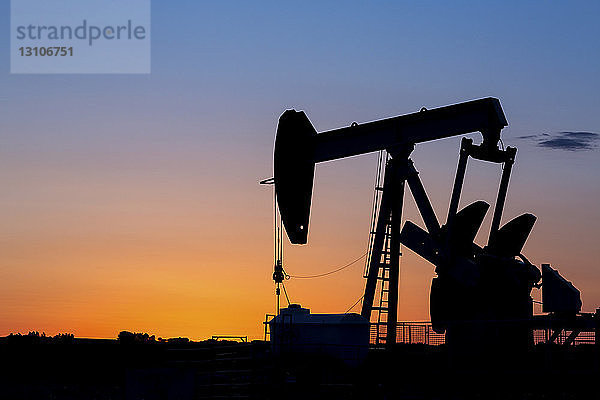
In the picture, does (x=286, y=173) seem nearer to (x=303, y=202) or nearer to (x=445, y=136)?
(x=303, y=202)

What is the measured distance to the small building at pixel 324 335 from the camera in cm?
3100

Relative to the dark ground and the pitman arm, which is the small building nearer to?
the dark ground

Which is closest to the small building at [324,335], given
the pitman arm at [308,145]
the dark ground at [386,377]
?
the dark ground at [386,377]

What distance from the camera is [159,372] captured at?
32.1 metres

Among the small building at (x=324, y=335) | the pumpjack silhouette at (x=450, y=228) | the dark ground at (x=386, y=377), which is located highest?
the pumpjack silhouette at (x=450, y=228)

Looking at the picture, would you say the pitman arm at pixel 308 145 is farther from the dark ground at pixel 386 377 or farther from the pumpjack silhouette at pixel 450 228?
the dark ground at pixel 386 377

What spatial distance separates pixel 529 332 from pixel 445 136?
6.70 meters

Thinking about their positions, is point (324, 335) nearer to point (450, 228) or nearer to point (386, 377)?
point (386, 377)

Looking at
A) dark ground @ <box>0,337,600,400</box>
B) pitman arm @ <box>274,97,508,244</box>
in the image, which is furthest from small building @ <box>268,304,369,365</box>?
pitman arm @ <box>274,97,508,244</box>

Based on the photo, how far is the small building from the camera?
31.0m

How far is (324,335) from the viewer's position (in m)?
31.3

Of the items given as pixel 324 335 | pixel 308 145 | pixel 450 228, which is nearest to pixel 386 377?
pixel 324 335

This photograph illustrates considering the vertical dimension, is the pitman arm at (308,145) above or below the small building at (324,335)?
above

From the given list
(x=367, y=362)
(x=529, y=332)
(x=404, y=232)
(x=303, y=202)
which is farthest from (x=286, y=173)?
(x=529, y=332)
